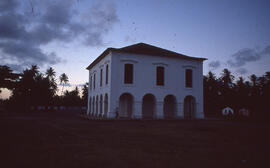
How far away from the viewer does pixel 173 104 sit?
27438mm

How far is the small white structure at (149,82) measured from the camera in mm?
23484

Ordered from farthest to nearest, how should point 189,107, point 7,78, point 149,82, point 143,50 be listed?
point 189,107 → point 143,50 → point 149,82 → point 7,78

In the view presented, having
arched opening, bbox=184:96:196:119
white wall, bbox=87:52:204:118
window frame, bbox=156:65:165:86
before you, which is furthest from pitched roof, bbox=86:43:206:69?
arched opening, bbox=184:96:196:119

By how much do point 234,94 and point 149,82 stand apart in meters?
32.1

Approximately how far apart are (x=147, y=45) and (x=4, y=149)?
23.5m

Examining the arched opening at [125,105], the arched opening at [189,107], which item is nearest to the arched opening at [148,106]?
the arched opening at [125,105]

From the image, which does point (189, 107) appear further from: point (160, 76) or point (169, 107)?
point (160, 76)

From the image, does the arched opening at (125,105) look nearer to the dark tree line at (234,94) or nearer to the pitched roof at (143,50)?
the pitched roof at (143,50)

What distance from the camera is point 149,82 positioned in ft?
81.5

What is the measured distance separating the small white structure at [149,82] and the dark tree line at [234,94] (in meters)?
16.3

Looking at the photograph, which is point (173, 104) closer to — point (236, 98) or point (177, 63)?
point (177, 63)

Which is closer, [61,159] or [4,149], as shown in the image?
[61,159]

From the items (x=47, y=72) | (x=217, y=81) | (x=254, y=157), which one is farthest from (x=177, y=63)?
(x=47, y=72)

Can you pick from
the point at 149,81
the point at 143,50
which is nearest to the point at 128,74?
the point at 149,81
